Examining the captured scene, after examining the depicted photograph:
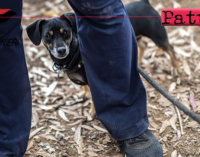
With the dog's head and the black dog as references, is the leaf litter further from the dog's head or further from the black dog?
the dog's head

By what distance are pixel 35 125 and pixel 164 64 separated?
6.24 feet

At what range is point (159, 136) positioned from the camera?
216 centimetres

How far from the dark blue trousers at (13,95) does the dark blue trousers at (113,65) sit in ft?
1.36

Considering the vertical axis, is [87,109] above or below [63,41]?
below

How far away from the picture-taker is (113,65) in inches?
63.7

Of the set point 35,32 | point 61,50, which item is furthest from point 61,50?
point 35,32

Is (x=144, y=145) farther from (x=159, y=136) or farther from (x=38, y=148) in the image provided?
(x=38, y=148)
